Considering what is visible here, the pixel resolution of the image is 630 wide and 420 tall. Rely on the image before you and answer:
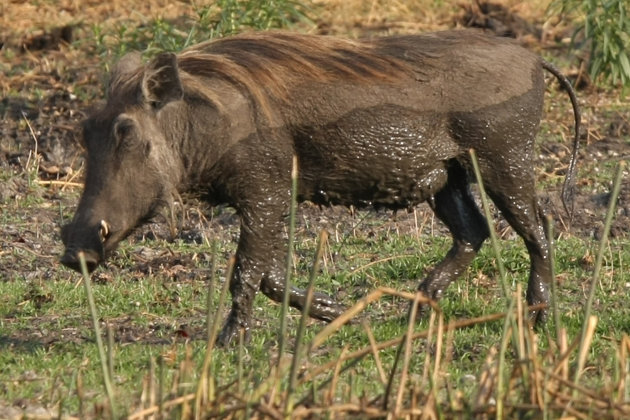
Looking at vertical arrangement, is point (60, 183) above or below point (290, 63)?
below

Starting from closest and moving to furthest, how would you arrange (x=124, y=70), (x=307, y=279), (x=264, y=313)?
(x=124, y=70), (x=264, y=313), (x=307, y=279)

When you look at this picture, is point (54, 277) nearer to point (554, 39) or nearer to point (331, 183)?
point (331, 183)

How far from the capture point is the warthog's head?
524 centimetres

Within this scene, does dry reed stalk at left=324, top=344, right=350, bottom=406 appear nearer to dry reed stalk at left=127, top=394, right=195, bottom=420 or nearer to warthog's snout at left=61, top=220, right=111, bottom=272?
dry reed stalk at left=127, top=394, right=195, bottom=420

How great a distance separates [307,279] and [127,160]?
5.94ft

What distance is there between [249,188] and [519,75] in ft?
4.20

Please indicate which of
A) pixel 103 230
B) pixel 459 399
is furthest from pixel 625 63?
pixel 459 399

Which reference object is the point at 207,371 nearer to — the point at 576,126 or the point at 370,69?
the point at 370,69

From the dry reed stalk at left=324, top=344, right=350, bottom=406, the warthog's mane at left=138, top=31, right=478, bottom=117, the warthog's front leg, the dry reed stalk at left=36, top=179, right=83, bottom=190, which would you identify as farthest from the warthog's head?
the dry reed stalk at left=36, top=179, right=83, bottom=190

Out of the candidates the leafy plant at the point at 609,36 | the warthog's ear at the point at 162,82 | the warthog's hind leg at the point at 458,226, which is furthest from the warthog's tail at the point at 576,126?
the leafy plant at the point at 609,36

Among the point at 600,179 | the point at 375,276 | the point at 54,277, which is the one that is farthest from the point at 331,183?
the point at 600,179

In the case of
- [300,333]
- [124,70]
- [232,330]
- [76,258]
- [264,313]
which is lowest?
[264,313]

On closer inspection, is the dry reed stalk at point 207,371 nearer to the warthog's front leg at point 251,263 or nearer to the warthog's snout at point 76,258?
the warthog's snout at point 76,258

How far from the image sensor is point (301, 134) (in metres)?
5.66
